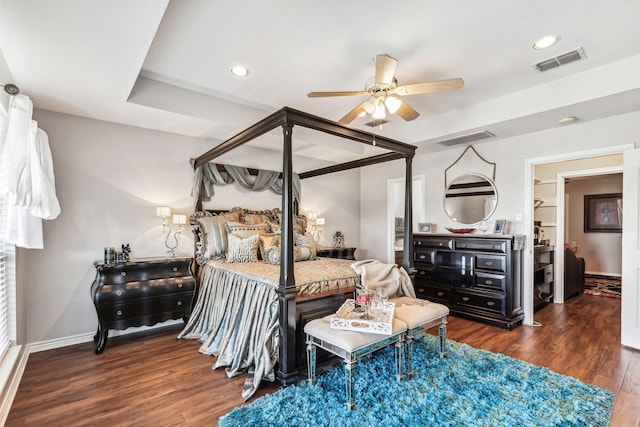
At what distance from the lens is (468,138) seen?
13.7 feet

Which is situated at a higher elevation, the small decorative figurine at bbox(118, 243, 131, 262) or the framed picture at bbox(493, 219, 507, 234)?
the framed picture at bbox(493, 219, 507, 234)

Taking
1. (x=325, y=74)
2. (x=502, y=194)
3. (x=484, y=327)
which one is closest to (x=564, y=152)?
(x=502, y=194)

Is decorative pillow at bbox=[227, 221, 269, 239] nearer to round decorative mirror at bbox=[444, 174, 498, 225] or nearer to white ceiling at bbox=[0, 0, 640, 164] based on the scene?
white ceiling at bbox=[0, 0, 640, 164]

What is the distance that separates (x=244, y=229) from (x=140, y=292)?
1333 millimetres

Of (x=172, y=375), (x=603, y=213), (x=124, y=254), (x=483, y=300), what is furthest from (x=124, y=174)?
(x=603, y=213)

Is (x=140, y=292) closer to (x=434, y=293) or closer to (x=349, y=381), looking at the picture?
(x=349, y=381)

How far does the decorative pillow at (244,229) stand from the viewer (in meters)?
3.85

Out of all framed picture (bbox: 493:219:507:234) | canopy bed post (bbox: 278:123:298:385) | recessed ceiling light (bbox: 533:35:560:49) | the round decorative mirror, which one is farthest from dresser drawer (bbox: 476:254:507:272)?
canopy bed post (bbox: 278:123:298:385)

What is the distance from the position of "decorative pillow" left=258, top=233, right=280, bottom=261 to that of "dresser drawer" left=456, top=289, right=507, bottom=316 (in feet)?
8.65

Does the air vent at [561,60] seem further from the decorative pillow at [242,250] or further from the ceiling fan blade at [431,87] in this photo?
the decorative pillow at [242,250]

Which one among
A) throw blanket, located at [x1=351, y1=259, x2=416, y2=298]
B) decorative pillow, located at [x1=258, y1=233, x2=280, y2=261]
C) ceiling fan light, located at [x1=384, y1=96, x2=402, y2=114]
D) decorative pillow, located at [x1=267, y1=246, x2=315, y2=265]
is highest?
ceiling fan light, located at [x1=384, y1=96, x2=402, y2=114]

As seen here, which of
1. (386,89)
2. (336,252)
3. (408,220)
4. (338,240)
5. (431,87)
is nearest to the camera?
(431,87)

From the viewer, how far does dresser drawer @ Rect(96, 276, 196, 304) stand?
10.1 feet

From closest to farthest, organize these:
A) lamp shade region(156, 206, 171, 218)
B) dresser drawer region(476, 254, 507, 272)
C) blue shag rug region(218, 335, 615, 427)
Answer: blue shag rug region(218, 335, 615, 427) < lamp shade region(156, 206, 171, 218) < dresser drawer region(476, 254, 507, 272)
